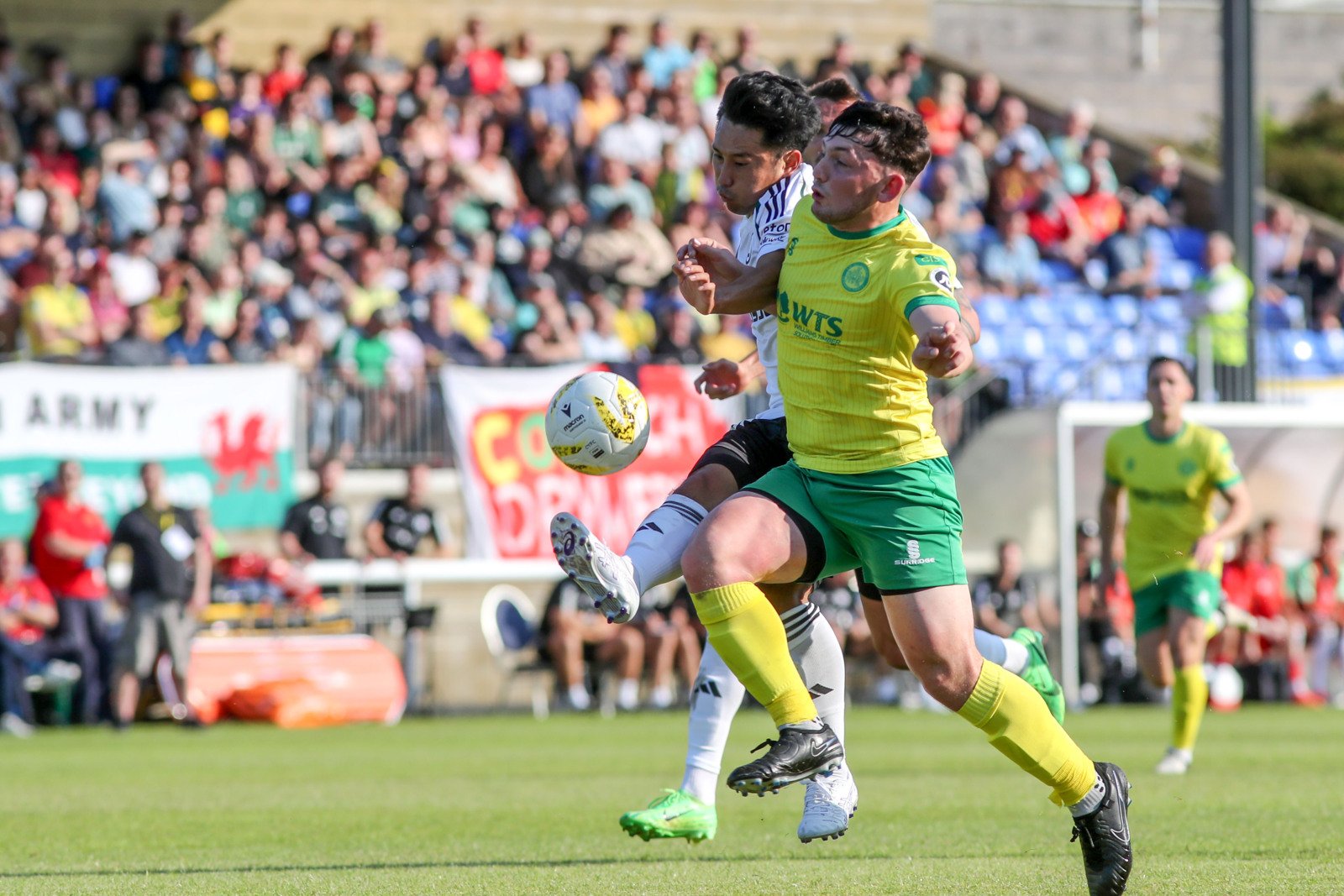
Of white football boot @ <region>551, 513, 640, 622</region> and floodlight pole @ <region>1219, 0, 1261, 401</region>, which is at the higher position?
floodlight pole @ <region>1219, 0, 1261, 401</region>

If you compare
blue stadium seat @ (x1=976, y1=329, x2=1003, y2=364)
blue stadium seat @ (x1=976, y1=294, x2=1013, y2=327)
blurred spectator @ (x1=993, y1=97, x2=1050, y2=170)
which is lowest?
blue stadium seat @ (x1=976, y1=329, x2=1003, y2=364)

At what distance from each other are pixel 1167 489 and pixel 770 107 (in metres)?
5.87

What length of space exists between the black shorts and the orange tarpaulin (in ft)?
35.7

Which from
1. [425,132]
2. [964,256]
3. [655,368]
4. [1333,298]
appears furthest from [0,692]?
[1333,298]

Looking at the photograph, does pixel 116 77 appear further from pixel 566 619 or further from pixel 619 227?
pixel 566 619

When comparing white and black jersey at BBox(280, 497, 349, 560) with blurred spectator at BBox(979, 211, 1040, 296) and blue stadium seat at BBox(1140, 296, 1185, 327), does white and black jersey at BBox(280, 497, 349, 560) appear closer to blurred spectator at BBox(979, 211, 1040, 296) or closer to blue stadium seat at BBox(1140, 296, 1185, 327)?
blurred spectator at BBox(979, 211, 1040, 296)

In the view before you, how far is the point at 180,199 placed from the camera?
1973cm

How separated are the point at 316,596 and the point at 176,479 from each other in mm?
1635

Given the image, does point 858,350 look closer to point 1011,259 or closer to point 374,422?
point 374,422

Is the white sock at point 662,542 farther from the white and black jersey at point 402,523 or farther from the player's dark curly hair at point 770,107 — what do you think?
the white and black jersey at point 402,523

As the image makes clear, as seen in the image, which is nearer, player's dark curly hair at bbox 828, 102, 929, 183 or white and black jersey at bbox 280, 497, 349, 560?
player's dark curly hair at bbox 828, 102, 929, 183

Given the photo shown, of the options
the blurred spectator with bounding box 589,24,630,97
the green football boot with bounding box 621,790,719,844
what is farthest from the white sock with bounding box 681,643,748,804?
the blurred spectator with bounding box 589,24,630,97

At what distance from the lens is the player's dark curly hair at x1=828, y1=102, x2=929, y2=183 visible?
5.73 metres

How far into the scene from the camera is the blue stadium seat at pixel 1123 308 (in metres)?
22.3
